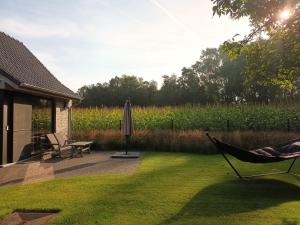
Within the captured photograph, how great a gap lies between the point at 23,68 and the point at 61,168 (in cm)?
496

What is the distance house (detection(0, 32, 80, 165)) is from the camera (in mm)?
11438

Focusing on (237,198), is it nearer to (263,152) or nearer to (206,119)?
(263,152)

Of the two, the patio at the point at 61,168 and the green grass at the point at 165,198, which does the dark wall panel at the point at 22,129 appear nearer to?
the patio at the point at 61,168

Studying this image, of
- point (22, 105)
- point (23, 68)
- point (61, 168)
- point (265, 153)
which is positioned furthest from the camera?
point (23, 68)

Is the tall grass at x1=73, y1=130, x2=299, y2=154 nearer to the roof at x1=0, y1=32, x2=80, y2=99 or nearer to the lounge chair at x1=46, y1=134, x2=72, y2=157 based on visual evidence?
the roof at x1=0, y1=32, x2=80, y2=99

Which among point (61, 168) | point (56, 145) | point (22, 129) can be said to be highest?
point (22, 129)

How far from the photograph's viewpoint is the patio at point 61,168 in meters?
9.74

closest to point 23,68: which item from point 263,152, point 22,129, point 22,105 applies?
point 22,105

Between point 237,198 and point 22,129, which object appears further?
point 22,129

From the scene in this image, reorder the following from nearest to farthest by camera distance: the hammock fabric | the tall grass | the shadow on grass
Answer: the shadow on grass, the hammock fabric, the tall grass

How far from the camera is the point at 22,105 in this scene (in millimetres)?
12727

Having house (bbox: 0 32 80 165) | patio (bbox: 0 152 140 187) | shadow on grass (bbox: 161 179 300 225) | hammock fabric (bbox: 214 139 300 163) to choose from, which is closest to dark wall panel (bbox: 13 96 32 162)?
house (bbox: 0 32 80 165)

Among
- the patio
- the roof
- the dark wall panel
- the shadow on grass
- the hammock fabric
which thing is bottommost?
the shadow on grass

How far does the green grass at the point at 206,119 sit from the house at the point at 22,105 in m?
5.08
